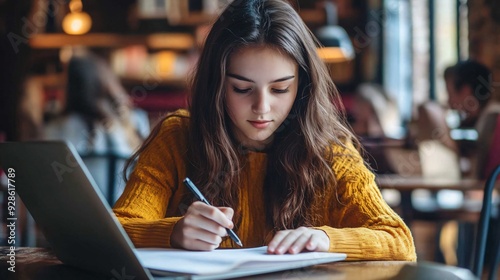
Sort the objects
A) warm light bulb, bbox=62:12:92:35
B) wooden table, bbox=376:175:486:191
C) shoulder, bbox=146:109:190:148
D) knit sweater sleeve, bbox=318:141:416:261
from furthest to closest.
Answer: warm light bulb, bbox=62:12:92:35 → wooden table, bbox=376:175:486:191 → shoulder, bbox=146:109:190:148 → knit sweater sleeve, bbox=318:141:416:261

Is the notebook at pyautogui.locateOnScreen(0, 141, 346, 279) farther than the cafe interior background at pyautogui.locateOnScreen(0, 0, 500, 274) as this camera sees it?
No

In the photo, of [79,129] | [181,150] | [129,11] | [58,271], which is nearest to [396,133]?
[129,11]

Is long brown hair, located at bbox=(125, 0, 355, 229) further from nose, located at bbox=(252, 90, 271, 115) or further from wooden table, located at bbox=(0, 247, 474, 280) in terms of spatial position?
wooden table, located at bbox=(0, 247, 474, 280)

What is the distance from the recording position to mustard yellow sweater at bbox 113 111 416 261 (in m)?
1.23

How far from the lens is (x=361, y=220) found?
1333 mm

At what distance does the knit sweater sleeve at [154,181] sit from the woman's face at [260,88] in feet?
0.58

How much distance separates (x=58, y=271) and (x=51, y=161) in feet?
0.67

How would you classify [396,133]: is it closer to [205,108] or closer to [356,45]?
[356,45]

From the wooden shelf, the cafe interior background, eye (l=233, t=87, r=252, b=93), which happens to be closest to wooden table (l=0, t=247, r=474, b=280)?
eye (l=233, t=87, r=252, b=93)

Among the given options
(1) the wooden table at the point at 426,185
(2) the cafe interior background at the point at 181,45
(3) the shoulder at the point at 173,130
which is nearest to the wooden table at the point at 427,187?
(1) the wooden table at the point at 426,185

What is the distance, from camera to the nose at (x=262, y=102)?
1300 mm

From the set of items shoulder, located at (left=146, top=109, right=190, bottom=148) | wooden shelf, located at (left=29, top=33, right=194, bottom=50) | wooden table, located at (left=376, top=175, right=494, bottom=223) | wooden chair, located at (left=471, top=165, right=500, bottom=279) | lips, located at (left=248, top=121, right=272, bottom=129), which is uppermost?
wooden shelf, located at (left=29, top=33, right=194, bottom=50)

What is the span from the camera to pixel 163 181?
145 centimetres

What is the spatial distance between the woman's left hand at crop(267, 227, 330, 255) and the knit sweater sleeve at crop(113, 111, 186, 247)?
11.9 inches
